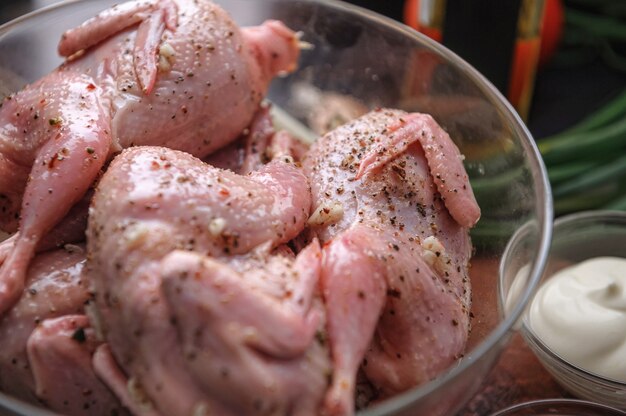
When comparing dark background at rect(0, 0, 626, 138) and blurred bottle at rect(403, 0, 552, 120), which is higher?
blurred bottle at rect(403, 0, 552, 120)

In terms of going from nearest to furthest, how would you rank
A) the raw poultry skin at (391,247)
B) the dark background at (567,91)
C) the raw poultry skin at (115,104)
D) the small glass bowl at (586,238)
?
the raw poultry skin at (391,247), the raw poultry skin at (115,104), the small glass bowl at (586,238), the dark background at (567,91)

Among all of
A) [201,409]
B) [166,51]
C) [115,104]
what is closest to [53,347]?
[201,409]

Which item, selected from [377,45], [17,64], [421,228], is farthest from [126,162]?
[377,45]

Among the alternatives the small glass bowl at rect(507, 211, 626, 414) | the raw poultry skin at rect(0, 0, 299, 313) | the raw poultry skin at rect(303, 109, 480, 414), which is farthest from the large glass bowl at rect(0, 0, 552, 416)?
the small glass bowl at rect(507, 211, 626, 414)

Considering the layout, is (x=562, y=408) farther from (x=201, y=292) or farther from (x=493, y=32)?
(x=493, y=32)

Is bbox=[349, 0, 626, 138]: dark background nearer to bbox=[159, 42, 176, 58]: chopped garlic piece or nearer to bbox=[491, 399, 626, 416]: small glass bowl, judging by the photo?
bbox=[491, 399, 626, 416]: small glass bowl

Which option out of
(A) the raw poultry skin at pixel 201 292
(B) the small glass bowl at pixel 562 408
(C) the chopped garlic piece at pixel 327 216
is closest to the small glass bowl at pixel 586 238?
(B) the small glass bowl at pixel 562 408

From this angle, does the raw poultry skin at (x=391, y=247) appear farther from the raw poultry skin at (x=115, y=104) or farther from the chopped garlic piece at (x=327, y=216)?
the raw poultry skin at (x=115, y=104)
